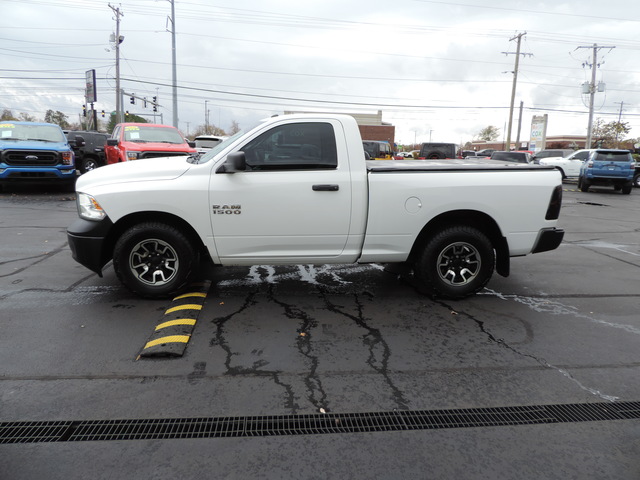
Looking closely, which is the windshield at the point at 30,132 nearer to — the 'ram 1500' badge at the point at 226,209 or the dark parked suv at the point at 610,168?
the 'ram 1500' badge at the point at 226,209

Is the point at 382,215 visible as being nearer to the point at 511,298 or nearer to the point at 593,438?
the point at 511,298

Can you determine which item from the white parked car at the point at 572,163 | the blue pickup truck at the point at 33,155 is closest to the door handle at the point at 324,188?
the blue pickup truck at the point at 33,155

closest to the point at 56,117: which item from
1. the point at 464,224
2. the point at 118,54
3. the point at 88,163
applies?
the point at 118,54

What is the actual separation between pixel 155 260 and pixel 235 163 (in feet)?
4.57

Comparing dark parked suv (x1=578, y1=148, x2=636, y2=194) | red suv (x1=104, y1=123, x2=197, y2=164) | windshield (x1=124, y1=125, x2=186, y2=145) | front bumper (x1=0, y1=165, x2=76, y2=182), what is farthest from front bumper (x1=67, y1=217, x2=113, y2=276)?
dark parked suv (x1=578, y1=148, x2=636, y2=194)

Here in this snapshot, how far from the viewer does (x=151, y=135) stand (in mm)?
12984

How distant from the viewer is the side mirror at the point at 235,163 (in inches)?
171

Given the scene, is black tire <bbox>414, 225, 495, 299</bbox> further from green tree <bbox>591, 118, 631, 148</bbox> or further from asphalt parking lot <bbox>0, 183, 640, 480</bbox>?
green tree <bbox>591, 118, 631, 148</bbox>

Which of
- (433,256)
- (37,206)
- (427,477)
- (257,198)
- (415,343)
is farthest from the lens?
(37,206)

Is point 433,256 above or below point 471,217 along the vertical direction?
below

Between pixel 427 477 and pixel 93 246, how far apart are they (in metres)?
3.82

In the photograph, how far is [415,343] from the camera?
13.1 feet

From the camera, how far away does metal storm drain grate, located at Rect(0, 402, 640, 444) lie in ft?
8.75

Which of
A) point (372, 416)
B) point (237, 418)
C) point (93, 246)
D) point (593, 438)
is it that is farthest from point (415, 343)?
point (93, 246)
